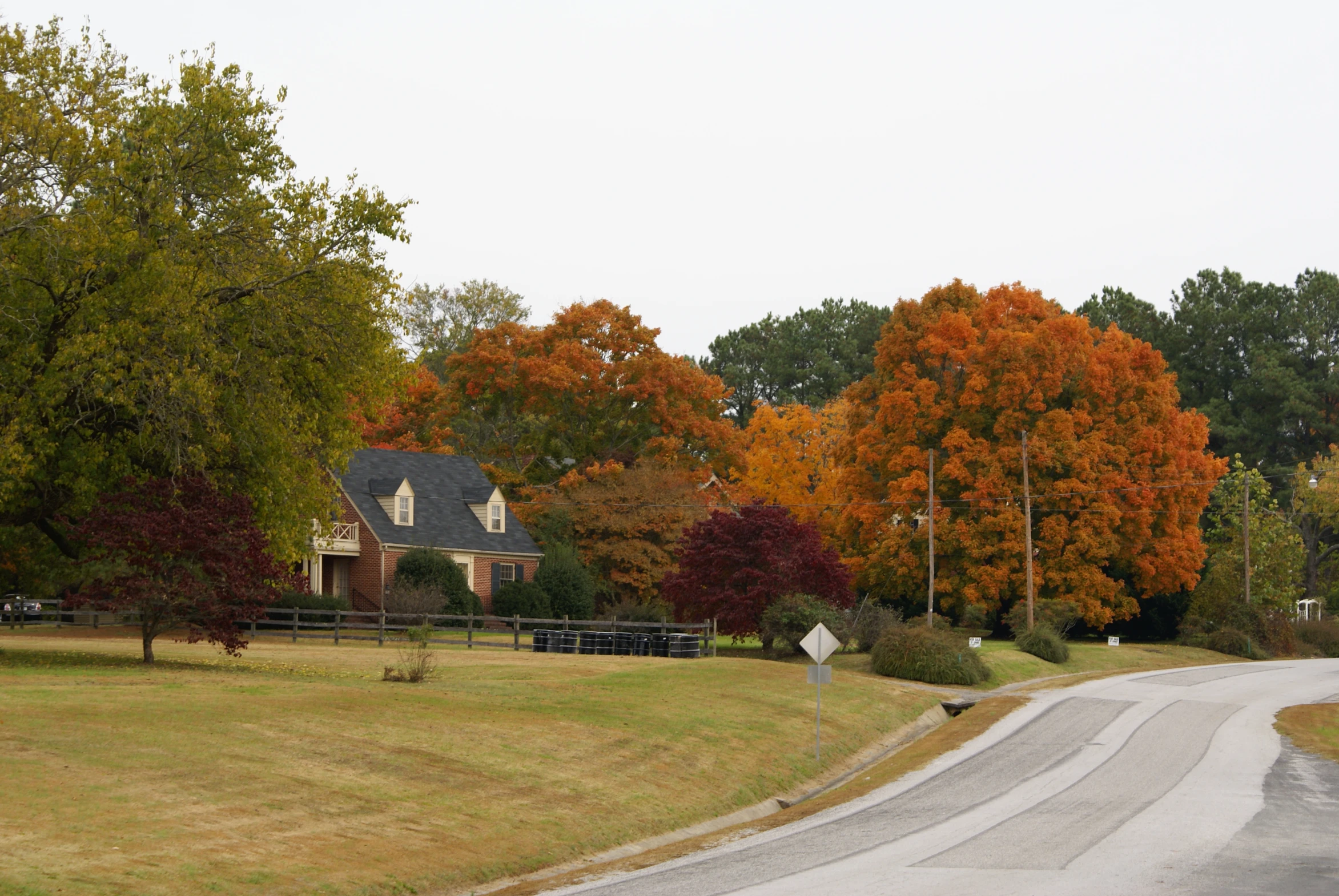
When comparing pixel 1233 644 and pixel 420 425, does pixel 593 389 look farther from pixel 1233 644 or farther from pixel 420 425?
pixel 1233 644

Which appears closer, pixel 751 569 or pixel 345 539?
pixel 751 569

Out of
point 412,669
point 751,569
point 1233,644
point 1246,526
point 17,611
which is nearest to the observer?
point 412,669

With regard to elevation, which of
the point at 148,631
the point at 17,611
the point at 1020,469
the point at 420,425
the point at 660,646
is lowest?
the point at 660,646

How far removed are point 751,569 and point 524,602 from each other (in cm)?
1538

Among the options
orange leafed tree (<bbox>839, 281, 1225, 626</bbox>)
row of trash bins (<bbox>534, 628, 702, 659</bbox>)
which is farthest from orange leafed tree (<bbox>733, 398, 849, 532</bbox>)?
row of trash bins (<bbox>534, 628, 702, 659</bbox>)

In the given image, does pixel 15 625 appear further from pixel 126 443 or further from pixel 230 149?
pixel 230 149

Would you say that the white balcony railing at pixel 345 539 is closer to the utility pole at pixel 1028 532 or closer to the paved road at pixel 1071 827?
the utility pole at pixel 1028 532

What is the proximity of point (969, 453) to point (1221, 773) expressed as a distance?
35246mm

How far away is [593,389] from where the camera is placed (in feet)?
221

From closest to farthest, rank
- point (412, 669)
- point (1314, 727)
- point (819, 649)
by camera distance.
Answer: point (819, 649) < point (412, 669) < point (1314, 727)

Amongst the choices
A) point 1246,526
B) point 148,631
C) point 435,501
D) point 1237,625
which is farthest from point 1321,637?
point 148,631

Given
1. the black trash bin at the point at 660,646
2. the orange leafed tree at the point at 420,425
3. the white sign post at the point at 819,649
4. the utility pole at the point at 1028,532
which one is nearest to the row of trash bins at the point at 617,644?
the black trash bin at the point at 660,646

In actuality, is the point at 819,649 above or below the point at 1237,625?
above

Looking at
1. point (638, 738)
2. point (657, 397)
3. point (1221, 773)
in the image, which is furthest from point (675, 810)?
point (657, 397)
